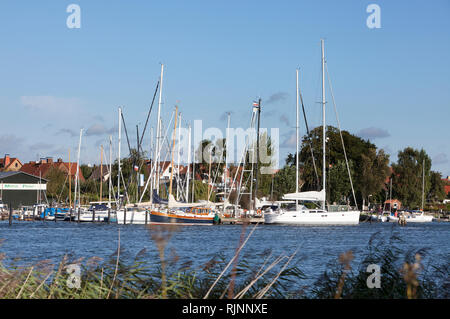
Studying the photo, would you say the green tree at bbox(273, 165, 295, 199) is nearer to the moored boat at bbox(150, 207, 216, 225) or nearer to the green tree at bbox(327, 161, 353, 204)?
the green tree at bbox(327, 161, 353, 204)

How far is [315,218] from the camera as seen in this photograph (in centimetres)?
6366

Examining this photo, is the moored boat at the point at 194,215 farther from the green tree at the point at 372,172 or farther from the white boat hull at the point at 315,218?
the green tree at the point at 372,172

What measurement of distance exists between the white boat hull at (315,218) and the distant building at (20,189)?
48.8 m

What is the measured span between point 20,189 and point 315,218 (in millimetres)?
56633

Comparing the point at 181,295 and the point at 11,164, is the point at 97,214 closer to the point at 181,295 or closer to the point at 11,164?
the point at 181,295

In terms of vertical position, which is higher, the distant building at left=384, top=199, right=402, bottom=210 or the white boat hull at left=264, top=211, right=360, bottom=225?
the distant building at left=384, top=199, right=402, bottom=210

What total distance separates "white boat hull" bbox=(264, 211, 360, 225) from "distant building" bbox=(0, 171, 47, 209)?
48.8m

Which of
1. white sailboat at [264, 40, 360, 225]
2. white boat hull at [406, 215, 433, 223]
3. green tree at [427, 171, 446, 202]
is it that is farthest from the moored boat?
green tree at [427, 171, 446, 202]

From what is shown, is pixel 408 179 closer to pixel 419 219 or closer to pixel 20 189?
pixel 419 219

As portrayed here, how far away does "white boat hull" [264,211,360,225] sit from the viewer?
63.5 metres

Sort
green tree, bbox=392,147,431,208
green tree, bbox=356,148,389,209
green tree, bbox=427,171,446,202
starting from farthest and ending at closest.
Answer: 1. green tree, bbox=427,171,446,202
2. green tree, bbox=392,147,431,208
3. green tree, bbox=356,148,389,209

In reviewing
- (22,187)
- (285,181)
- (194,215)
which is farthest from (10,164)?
(194,215)

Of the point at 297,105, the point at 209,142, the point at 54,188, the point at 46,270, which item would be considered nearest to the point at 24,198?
the point at 54,188
